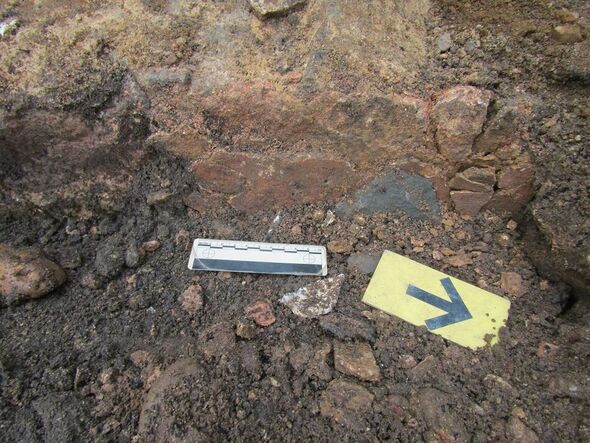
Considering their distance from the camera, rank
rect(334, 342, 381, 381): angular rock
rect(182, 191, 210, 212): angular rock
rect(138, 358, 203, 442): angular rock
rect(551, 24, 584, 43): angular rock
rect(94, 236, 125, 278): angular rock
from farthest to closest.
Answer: rect(182, 191, 210, 212): angular rock → rect(94, 236, 125, 278): angular rock → rect(551, 24, 584, 43): angular rock → rect(334, 342, 381, 381): angular rock → rect(138, 358, 203, 442): angular rock

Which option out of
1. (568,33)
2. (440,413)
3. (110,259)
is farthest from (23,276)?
(568,33)

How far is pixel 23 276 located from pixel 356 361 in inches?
43.0

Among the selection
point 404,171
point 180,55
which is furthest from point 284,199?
point 180,55

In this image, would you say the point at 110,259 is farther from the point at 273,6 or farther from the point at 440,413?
the point at 440,413

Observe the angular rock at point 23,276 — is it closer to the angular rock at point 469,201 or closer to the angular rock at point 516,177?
the angular rock at point 469,201

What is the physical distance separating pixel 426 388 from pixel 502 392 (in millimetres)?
221

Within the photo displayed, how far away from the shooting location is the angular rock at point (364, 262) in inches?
61.5

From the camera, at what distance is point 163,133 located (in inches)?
58.5

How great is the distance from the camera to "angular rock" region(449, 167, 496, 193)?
1.53 metres

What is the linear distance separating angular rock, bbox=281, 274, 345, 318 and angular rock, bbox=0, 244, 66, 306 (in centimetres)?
78

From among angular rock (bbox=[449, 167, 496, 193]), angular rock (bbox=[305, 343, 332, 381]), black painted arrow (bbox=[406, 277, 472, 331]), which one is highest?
angular rock (bbox=[449, 167, 496, 193])

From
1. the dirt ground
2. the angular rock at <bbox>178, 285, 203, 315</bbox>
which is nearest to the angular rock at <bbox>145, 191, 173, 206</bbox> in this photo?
the dirt ground

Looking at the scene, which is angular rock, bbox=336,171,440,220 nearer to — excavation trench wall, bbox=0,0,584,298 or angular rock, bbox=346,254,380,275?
excavation trench wall, bbox=0,0,584,298

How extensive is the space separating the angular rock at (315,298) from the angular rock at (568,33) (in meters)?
1.07
